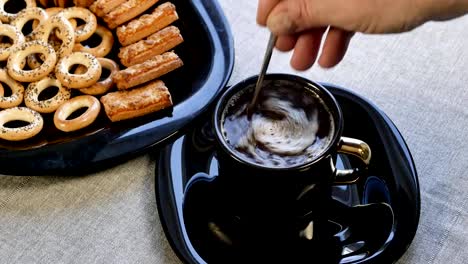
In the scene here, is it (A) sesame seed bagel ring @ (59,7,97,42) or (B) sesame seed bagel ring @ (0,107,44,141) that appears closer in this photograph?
(B) sesame seed bagel ring @ (0,107,44,141)

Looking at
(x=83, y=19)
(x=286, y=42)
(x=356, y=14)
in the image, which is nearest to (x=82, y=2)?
(x=83, y=19)

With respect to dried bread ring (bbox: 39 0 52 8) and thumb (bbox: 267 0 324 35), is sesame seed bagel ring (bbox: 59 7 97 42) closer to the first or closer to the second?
dried bread ring (bbox: 39 0 52 8)

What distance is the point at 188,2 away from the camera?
49.0 inches

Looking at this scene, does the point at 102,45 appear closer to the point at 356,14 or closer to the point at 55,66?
the point at 55,66

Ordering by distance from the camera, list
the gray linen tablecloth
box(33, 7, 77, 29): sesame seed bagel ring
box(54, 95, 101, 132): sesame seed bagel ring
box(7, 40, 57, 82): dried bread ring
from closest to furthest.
Answer: the gray linen tablecloth
box(54, 95, 101, 132): sesame seed bagel ring
box(7, 40, 57, 82): dried bread ring
box(33, 7, 77, 29): sesame seed bagel ring

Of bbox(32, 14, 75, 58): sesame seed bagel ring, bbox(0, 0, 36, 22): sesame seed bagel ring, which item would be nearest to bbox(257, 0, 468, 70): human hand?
bbox(32, 14, 75, 58): sesame seed bagel ring

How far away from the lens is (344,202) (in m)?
Result: 0.94

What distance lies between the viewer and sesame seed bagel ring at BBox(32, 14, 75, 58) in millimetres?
1189

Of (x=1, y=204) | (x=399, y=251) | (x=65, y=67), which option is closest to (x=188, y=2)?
(x=65, y=67)

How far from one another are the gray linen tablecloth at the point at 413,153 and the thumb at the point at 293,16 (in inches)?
12.4

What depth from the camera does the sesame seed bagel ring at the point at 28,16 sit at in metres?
1.23

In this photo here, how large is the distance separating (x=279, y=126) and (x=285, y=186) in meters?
0.11

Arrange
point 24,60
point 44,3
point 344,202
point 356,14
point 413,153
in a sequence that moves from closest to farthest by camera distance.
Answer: point 356,14 < point 344,202 < point 413,153 < point 24,60 < point 44,3

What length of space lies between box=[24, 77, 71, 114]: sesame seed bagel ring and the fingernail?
42 cm
